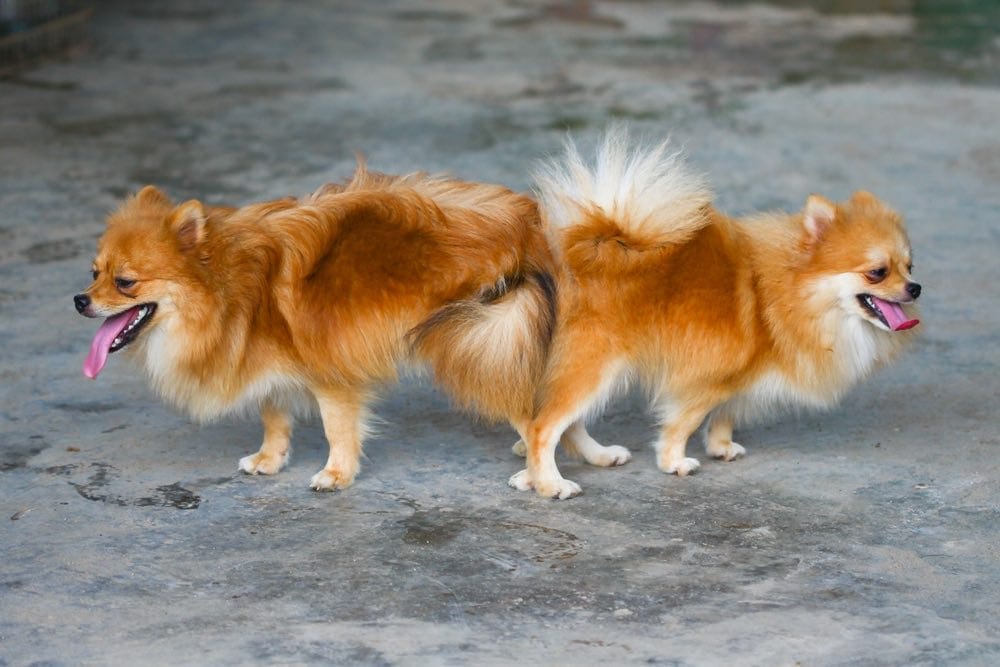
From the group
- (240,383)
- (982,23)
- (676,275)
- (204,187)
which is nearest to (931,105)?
(982,23)

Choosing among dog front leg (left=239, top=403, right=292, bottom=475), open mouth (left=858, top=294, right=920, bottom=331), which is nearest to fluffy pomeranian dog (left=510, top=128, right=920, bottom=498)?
open mouth (left=858, top=294, right=920, bottom=331)

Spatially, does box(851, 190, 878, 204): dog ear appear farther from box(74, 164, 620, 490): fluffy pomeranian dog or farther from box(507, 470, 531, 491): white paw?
box(507, 470, 531, 491): white paw

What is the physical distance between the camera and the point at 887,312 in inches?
202

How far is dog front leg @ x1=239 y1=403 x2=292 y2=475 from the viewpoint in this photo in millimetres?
5277

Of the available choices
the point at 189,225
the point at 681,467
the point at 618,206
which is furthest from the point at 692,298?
the point at 189,225

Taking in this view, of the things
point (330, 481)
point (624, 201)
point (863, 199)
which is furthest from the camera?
point (863, 199)

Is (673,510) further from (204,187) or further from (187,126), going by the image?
(187,126)

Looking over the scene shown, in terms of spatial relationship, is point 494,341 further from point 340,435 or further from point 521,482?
A: point 340,435

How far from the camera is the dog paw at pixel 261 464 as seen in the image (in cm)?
527

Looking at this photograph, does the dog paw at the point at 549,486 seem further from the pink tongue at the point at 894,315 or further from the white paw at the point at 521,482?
the pink tongue at the point at 894,315

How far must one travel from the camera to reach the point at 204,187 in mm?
8234

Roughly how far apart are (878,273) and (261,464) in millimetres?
2234

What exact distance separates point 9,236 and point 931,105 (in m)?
5.86

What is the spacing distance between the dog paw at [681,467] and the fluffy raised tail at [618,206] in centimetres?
78
